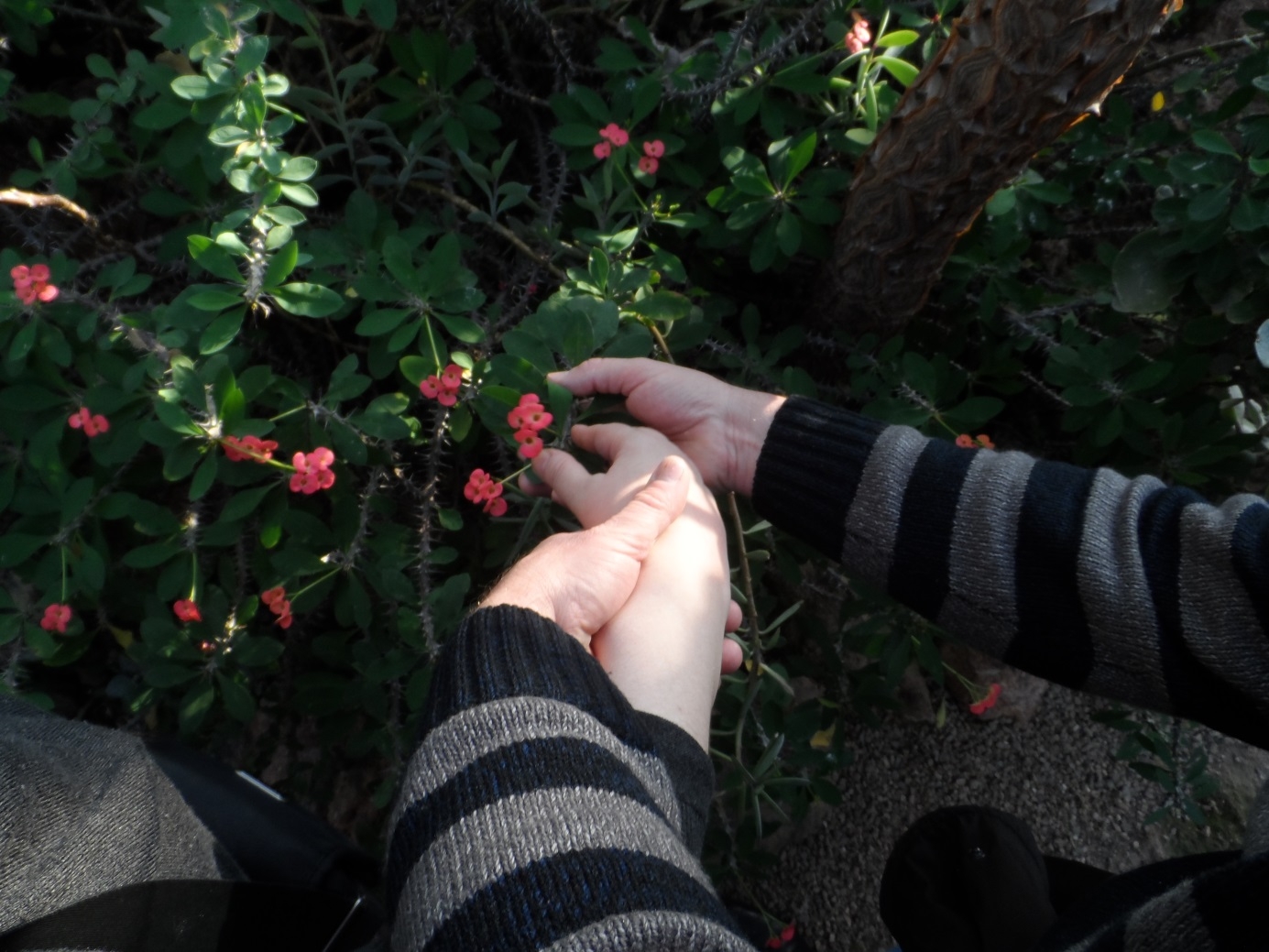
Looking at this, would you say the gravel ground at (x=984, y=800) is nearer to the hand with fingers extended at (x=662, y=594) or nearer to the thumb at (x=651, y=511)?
the hand with fingers extended at (x=662, y=594)

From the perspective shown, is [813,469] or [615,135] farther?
[615,135]

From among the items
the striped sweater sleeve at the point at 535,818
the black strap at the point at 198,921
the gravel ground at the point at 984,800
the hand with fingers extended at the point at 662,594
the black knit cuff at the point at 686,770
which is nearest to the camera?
the striped sweater sleeve at the point at 535,818

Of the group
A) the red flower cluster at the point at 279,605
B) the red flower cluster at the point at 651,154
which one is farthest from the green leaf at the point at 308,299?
the red flower cluster at the point at 651,154

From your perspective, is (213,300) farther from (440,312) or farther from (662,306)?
(662,306)

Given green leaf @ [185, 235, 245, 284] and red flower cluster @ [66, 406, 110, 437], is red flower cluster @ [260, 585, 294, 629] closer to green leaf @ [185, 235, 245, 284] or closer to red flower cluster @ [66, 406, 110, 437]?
red flower cluster @ [66, 406, 110, 437]

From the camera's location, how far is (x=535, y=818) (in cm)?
75

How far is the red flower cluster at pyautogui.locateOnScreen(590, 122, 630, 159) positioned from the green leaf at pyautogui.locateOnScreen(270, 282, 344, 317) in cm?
60

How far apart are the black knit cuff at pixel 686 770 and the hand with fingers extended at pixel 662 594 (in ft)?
0.10

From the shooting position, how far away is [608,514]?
4.16ft

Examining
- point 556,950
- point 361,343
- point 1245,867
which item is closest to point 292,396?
point 361,343

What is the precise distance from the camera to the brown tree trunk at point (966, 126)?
1.25m

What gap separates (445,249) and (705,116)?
75 cm

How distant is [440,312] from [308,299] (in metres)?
0.26

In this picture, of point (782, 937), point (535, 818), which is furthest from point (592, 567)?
point (782, 937)
